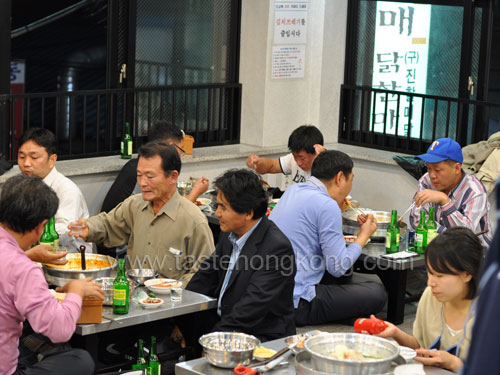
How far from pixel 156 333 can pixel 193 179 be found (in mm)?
2704

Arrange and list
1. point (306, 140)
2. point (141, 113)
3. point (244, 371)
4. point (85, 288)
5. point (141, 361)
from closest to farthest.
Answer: point (244, 371), point (85, 288), point (141, 361), point (306, 140), point (141, 113)

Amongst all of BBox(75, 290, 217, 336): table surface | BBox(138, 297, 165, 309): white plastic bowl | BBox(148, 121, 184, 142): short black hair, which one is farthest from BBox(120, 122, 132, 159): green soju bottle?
BBox(138, 297, 165, 309): white plastic bowl

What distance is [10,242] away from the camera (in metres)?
3.32

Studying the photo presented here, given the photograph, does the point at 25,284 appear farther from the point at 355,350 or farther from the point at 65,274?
the point at 355,350

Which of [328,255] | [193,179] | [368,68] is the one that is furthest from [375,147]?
[328,255]

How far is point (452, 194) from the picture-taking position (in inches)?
216

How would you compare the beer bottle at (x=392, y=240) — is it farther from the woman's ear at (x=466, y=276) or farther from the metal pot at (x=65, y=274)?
the woman's ear at (x=466, y=276)

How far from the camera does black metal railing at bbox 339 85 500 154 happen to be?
24.8ft

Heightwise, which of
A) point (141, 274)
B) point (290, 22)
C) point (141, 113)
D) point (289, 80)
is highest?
point (290, 22)

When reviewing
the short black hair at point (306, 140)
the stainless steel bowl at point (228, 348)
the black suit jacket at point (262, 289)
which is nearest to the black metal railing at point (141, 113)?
the short black hair at point (306, 140)

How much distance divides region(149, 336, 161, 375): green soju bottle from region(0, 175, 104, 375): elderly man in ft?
1.83

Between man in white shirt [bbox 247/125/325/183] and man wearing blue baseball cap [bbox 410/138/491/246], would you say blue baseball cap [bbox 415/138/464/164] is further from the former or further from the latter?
man in white shirt [bbox 247/125/325/183]

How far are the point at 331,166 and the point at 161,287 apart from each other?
135cm

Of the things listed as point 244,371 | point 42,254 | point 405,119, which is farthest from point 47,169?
point 405,119
